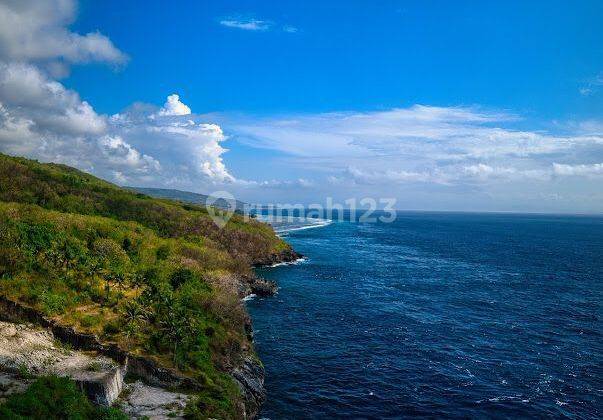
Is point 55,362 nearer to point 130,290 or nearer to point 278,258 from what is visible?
point 130,290

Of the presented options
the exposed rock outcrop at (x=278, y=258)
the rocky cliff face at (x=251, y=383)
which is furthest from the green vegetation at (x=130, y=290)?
the exposed rock outcrop at (x=278, y=258)

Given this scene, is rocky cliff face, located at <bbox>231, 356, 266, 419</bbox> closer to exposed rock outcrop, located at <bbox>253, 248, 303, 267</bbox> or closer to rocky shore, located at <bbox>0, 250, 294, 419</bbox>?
rocky shore, located at <bbox>0, 250, 294, 419</bbox>

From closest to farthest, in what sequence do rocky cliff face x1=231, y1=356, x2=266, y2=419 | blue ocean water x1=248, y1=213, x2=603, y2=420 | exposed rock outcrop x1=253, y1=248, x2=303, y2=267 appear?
rocky cliff face x1=231, y1=356, x2=266, y2=419
blue ocean water x1=248, y1=213, x2=603, y2=420
exposed rock outcrop x1=253, y1=248, x2=303, y2=267

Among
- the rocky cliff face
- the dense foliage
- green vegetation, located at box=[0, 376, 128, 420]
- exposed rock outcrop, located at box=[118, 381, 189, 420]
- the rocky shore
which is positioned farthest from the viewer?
the dense foliage

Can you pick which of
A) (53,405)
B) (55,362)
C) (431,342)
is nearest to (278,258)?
(431,342)

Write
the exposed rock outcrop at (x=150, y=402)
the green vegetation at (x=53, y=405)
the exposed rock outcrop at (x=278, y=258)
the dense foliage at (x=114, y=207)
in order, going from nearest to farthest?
1. the green vegetation at (x=53, y=405)
2. the exposed rock outcrop at (x=150, y=402)
3. the dense foliage at (x=114, y=207)
4. the exposed rock outcrop at (x=278, y=258)

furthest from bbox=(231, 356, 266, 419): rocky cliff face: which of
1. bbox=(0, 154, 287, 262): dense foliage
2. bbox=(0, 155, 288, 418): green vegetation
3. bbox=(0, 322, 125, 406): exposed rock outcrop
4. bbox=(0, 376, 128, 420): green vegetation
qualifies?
bbox=(0, 154, 287, 262): dense foliage

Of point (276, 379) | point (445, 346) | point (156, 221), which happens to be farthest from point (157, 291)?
point (156, 221)

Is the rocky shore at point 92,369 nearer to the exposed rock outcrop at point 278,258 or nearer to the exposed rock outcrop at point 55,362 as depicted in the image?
the exposed rock outcrop at point 55,362
